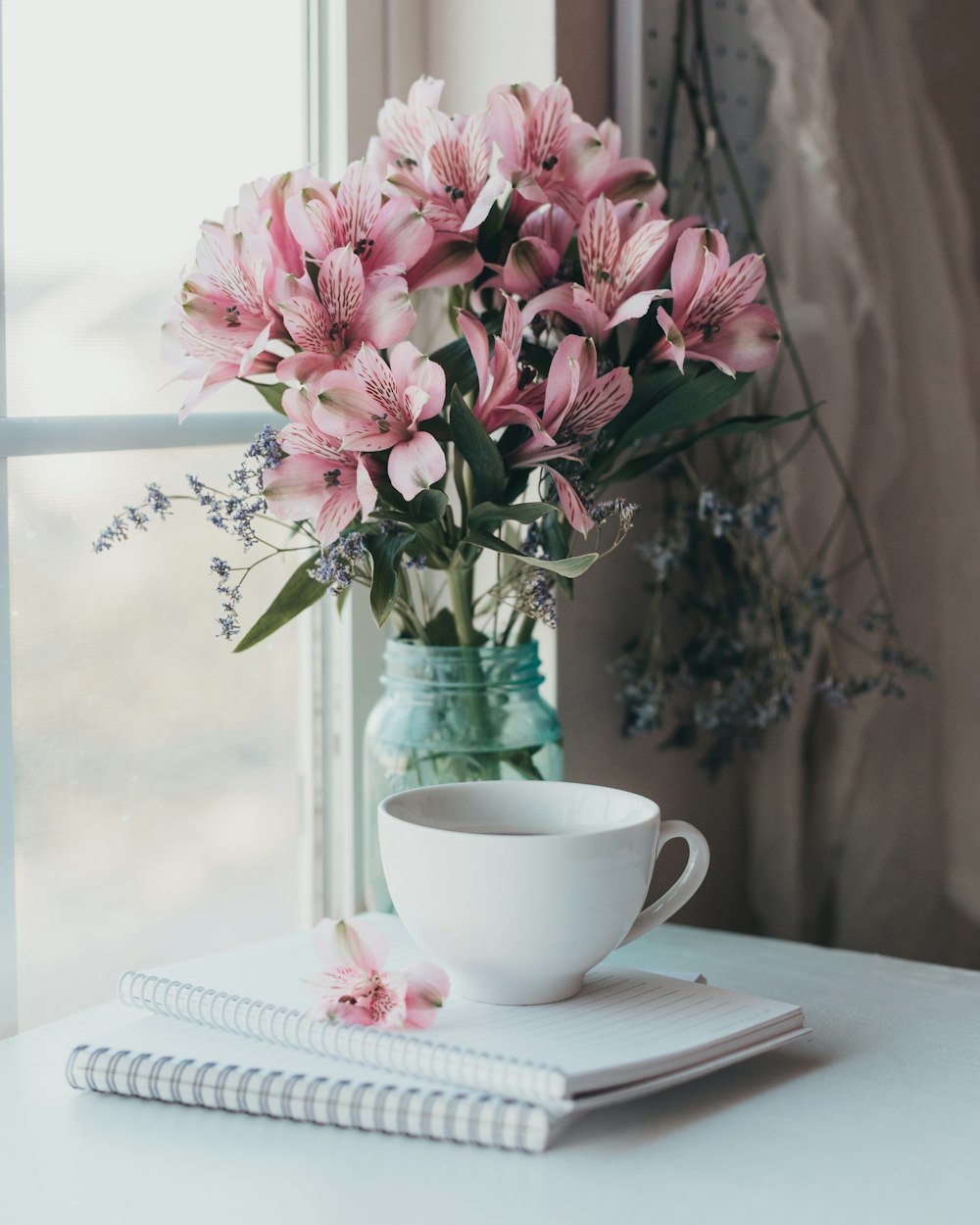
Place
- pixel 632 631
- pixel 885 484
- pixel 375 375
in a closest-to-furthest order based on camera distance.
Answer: pixel 375 375
pixel 632 631
pixel 885 484

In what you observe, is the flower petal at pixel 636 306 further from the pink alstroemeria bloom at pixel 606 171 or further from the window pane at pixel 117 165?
the window pane at pixel 117 165

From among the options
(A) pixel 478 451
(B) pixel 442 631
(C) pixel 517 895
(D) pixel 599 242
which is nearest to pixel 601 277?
(D) pixel 599 242

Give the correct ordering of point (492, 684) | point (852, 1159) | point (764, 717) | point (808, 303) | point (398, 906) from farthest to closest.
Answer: point (808, 303)
point (764, 717)
point (492, 684)
point (398, 906)
point (852, 1159)

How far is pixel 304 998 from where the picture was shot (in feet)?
2.26

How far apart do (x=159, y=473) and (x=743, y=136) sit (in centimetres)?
58

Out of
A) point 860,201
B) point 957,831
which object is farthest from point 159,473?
point 957,831

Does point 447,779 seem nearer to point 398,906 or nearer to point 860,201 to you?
point 398,906

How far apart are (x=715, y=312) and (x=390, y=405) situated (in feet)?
0.65

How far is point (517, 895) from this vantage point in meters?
0.63

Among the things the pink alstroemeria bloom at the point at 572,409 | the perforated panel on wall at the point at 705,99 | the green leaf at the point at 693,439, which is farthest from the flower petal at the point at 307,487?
the perforated panel on wall at the point at 705,99

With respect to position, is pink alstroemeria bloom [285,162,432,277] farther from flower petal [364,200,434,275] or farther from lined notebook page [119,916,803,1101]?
lined notebook page [119,916,803,1101]

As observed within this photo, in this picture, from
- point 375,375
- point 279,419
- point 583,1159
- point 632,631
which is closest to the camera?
point 583,1159

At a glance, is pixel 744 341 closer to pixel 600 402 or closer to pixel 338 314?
pixel 600 402

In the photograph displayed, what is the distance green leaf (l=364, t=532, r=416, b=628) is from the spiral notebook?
0.67ft
